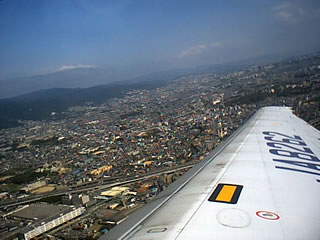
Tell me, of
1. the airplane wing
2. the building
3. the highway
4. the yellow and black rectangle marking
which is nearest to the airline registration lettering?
the airplane wing

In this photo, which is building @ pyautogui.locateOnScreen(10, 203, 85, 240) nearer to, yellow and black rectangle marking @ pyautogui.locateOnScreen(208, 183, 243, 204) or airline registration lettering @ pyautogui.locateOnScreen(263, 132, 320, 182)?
airline registration lettering @ pyautogui.locateOnScreen(263, 132, 320, 182)

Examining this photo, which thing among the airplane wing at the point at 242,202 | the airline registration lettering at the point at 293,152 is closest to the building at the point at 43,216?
the airplane wing at the point at 242,202

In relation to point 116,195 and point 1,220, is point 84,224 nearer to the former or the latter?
point 116,195

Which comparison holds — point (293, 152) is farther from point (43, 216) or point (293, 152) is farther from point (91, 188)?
point (91, 188)

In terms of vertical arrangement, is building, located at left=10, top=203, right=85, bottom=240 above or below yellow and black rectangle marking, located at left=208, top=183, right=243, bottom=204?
below

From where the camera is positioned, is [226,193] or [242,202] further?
[226,193]

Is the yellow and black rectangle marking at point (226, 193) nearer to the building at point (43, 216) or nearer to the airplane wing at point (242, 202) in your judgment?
the airplane wing at point (242, 202)

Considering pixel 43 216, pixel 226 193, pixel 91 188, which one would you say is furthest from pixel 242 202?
pixel 91 188
